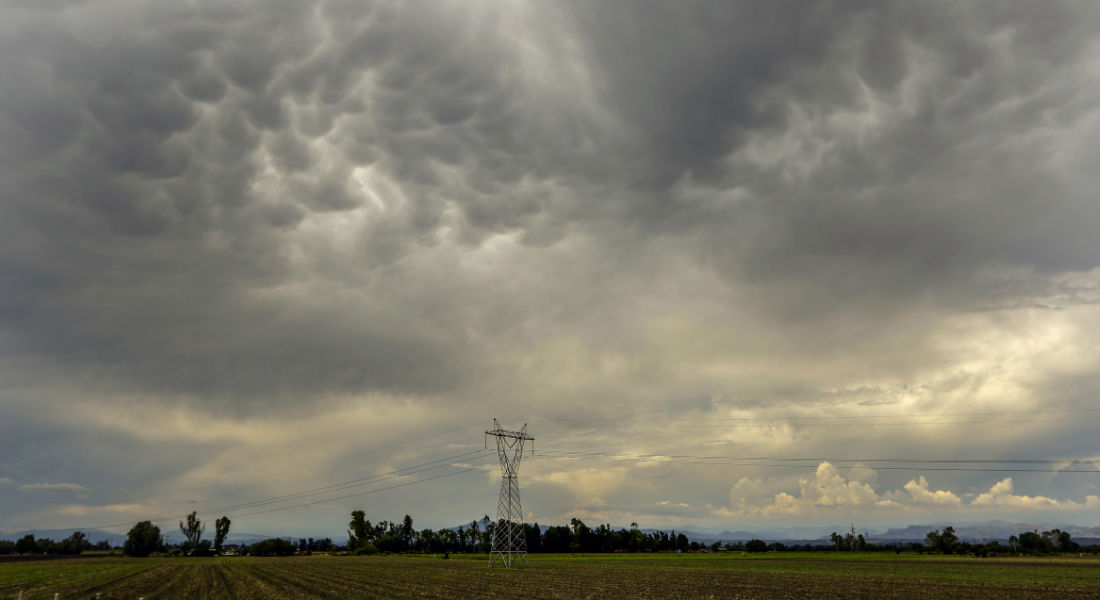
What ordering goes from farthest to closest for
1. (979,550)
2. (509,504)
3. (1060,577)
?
(979,550), (509,504), (1060,577)

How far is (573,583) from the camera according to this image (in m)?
79.0

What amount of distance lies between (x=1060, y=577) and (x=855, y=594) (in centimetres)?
4804

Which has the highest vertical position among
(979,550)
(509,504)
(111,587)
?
(509,504)

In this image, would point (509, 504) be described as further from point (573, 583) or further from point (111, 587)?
point (111, 587)

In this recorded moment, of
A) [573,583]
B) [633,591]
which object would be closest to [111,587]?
[573,583]

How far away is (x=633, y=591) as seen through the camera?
67125 millimetres

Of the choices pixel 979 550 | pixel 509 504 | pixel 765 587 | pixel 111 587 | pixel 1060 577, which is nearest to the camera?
pixel 765 587

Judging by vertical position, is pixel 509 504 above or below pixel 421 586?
above

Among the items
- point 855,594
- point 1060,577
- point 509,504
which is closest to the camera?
point 855,594

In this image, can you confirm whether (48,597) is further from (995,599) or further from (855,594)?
(995,599)

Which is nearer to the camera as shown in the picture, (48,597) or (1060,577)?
(48,597)

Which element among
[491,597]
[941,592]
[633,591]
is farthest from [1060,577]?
[491,597]

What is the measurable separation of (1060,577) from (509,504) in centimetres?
8425

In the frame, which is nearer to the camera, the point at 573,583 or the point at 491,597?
the point at 491,597
